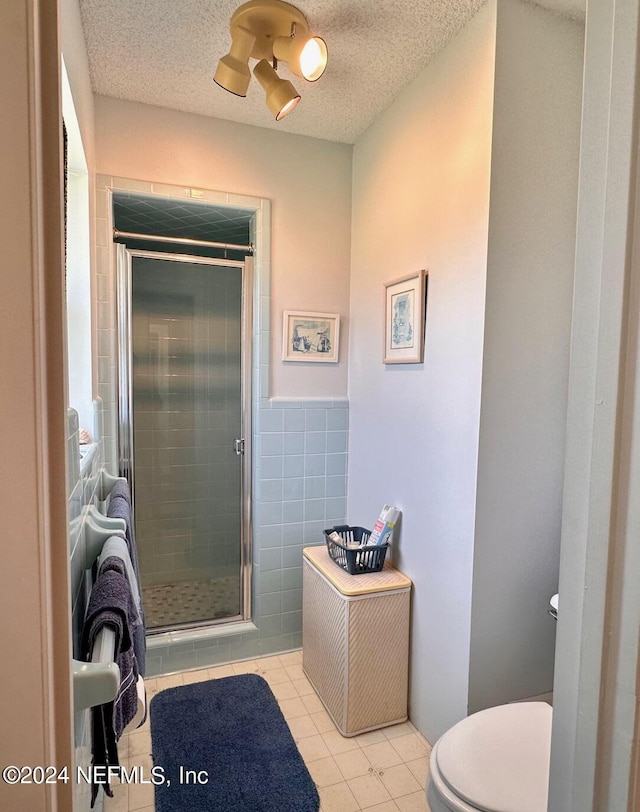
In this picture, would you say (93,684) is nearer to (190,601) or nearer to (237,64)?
(237,64)

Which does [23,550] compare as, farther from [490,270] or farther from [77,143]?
[77,143]

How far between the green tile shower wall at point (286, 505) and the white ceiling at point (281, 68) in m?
1.33

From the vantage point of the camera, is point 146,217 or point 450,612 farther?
point 146,217

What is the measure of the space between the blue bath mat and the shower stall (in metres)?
0.42

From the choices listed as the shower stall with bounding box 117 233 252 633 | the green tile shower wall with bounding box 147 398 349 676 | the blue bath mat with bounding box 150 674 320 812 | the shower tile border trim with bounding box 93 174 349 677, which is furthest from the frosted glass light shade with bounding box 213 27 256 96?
the blue bath mat with bounding box 150 674 320 812

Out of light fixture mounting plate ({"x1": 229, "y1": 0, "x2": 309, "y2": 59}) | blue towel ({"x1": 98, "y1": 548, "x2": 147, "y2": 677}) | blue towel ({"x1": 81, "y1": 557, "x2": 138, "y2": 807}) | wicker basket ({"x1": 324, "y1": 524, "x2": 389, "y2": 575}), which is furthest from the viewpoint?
wicker basket ({"x1": 324, "y1": 524, "x2": 389, "y2": 575})

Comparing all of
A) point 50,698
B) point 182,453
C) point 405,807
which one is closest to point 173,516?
point 182,453

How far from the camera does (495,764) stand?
1136 millimetres

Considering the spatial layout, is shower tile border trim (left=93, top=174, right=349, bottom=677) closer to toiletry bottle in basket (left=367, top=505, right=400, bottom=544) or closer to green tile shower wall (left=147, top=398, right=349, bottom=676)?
green tile shower wall (left=147, top=398, right=349, bottom=676)

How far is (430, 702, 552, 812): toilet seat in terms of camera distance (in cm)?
104

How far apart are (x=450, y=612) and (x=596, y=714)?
45.6 inches

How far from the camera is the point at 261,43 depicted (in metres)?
1.53

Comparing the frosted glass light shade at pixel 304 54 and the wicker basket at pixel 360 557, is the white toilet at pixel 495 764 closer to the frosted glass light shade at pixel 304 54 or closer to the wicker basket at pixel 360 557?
the wicker basket at pixel 360 557

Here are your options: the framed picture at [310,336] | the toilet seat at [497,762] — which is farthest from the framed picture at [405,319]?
the toilet seat at [497,762]
